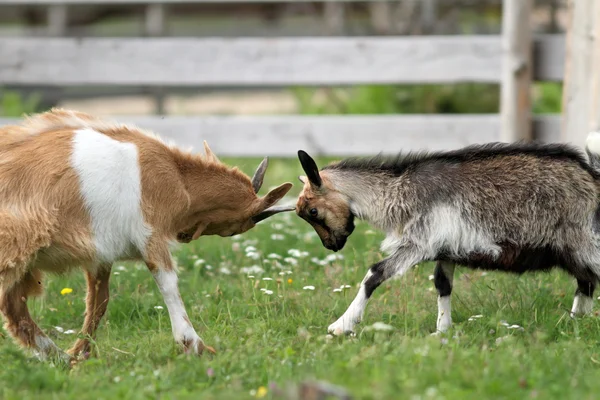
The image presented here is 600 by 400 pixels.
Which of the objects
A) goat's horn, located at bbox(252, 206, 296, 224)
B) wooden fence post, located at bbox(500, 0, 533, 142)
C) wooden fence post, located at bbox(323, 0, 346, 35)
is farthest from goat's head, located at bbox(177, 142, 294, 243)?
wooden fence post, located at bbox(323, 0, 346, 35)

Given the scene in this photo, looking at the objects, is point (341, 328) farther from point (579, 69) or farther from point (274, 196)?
point (579, 69)

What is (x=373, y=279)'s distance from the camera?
524 centimetres

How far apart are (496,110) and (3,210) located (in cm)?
732

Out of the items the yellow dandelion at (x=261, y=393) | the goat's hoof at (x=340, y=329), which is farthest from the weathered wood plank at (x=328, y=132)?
the yellow dandelion at (x=261, y=393)

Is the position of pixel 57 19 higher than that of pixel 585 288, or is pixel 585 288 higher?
pixel 57 19

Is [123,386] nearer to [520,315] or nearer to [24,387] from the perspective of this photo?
[24,387]

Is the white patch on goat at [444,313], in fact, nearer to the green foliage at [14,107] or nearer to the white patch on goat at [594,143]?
the white patch on goat at [594,143]

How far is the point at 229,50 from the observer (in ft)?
30.3

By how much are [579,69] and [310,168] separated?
3345 mm

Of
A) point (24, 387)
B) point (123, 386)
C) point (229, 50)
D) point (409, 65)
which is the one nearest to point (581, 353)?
point (123, 386)

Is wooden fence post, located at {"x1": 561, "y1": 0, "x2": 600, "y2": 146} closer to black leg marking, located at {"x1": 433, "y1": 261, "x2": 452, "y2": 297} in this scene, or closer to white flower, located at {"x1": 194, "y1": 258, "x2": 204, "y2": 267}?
black leg marking, located at {"x1": 433, "y1": 261, "x2": 452, "y2": 297}

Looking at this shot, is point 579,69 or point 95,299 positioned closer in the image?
point 95,299

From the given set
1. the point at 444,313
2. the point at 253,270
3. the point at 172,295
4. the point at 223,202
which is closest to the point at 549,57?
the point at 253,270

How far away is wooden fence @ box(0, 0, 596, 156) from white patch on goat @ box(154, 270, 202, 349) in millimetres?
3923
